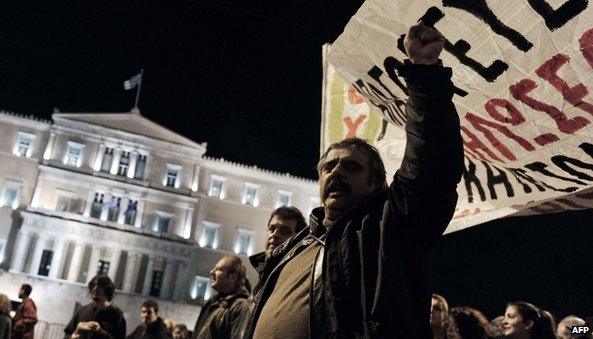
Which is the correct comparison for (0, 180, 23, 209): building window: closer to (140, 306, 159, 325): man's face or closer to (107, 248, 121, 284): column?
(107, 248, 121, 284): column

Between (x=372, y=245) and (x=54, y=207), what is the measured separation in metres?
39.0

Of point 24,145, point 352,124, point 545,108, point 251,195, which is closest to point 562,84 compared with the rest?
point 545,108

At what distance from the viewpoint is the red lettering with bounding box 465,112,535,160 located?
10.7 feet

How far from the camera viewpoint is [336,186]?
230 centimetres

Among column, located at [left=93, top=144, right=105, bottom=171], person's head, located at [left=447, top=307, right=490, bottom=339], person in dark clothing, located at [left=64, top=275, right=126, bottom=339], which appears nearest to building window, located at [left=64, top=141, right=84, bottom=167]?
column, located at [left=93, top=144, right=105, bottom=171]

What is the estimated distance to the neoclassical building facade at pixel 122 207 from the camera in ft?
119

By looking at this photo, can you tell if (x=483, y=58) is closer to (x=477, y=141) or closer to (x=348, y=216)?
(x=477, y=141)

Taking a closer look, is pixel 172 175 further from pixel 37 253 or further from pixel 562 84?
pixel 562 84

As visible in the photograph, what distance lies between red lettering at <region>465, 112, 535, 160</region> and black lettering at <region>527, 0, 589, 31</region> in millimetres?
756

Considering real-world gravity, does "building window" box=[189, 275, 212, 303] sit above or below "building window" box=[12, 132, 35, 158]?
below

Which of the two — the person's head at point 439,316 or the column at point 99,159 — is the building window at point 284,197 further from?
the person's head at point 439,316

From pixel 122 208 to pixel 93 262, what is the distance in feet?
14.2

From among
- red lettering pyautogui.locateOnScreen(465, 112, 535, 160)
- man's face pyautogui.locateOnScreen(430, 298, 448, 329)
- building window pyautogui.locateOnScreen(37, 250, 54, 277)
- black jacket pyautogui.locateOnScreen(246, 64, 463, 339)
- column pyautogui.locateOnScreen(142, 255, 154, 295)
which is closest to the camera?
black jacket pyautogui.locateOnScreen(246, 64, 463, 339)

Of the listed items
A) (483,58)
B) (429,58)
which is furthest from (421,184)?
(483,58)
